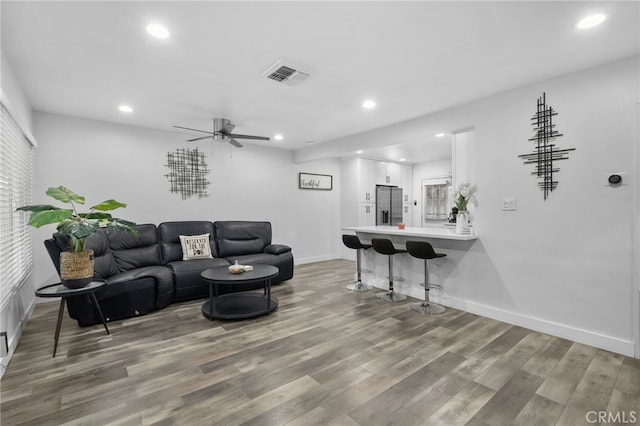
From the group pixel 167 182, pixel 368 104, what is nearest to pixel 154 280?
pixel 167 182

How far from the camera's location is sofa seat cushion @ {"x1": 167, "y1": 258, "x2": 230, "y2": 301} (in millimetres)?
4047

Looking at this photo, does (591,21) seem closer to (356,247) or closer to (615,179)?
(615,179)

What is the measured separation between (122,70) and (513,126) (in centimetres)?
408

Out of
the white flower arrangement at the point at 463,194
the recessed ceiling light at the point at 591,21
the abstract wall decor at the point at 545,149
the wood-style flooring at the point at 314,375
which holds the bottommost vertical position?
the wood-style flooring at the point at 314,375

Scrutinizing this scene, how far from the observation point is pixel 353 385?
2.17 m

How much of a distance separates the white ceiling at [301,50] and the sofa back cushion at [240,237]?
87.0 inches

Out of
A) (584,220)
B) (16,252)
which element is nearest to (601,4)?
(584,220)

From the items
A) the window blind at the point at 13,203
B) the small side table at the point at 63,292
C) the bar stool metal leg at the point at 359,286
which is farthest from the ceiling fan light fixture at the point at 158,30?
the bar stool metal leg at the point at 359,286

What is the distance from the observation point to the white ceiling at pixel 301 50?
1.97 metres

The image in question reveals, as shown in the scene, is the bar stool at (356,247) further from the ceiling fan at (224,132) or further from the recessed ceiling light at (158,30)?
the recessed ceiling light at (158,30)

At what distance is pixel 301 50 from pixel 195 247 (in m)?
3.49

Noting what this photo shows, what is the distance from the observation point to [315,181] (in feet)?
23.2

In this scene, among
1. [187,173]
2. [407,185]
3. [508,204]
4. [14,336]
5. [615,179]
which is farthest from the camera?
[407,185]

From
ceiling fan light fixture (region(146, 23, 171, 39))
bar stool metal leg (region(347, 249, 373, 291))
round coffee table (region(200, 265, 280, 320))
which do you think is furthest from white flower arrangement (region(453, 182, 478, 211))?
ceiling fan light fixture (region(146, 23, 171, 39))
